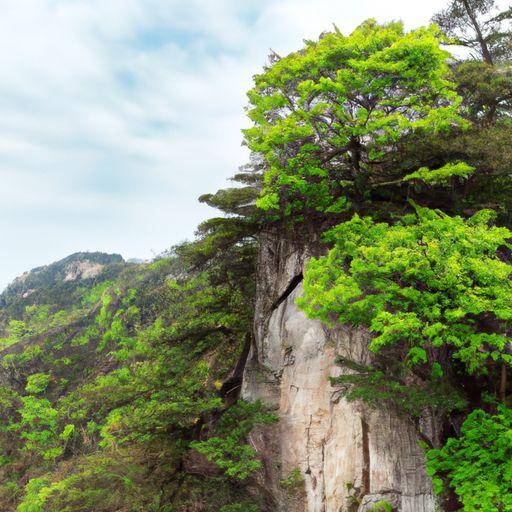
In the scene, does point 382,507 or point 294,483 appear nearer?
point 382,507

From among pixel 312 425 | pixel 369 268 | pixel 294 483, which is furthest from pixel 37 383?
pixel 369 268

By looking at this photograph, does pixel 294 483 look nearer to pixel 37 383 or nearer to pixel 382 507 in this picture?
pixel 382 507

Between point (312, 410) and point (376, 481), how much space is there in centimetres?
242

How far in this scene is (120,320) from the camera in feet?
169

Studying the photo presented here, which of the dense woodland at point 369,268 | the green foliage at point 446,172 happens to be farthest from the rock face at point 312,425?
the green foliage at point 446,172

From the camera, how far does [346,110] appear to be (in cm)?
1074

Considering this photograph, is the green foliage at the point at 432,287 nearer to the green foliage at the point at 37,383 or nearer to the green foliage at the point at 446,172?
the green foliage at the point at 446,172

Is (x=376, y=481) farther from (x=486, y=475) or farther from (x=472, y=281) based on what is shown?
(x=472, y=281)

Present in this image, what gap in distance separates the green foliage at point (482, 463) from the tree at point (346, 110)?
624 cm

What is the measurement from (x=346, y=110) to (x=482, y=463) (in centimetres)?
853

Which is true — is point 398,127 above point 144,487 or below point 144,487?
above

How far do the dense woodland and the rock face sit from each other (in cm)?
62

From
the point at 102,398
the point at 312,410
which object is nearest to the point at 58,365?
the point at 102,398

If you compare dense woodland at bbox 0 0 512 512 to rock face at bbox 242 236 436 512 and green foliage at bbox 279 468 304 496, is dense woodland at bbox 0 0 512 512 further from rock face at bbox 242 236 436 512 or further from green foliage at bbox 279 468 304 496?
green foliage at bbox 279 468 304 496
